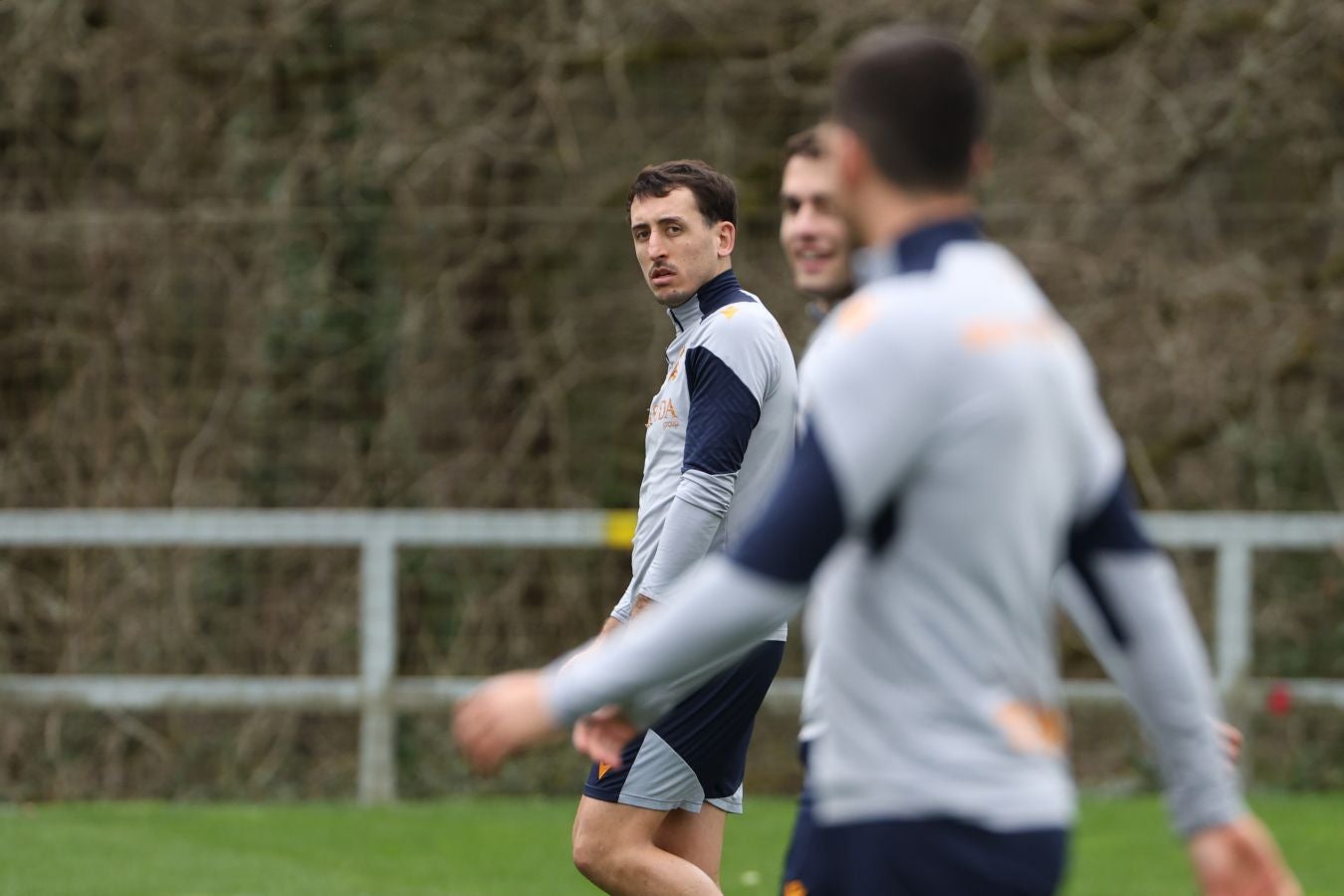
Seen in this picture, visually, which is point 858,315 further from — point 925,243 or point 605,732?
point 605,732

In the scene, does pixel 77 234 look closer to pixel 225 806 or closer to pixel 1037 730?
pixel 225 806

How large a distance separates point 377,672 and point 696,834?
14.6 feet

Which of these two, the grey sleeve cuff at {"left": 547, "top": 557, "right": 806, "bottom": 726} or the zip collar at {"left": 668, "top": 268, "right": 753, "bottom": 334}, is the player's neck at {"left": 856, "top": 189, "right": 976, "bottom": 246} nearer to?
the grey sleeve cuff at {"left": 547, "top": 557, "right": 806, "bottom": 726}

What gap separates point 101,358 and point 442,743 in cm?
280

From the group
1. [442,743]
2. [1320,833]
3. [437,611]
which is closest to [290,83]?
[437,611]

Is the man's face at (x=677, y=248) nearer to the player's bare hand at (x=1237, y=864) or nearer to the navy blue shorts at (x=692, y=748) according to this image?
the navy blue shorts at (x=692, y=748)

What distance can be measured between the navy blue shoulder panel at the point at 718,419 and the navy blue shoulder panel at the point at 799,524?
2184mm

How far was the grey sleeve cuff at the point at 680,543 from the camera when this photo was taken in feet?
14.7

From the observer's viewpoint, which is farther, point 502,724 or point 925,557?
point 502,724

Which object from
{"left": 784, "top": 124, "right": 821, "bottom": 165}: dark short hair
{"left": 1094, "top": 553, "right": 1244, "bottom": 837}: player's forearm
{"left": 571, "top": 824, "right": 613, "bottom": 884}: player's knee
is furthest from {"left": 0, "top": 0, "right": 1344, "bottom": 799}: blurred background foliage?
{"left": 1094, "top": 553, "right": 1244, "bottom": 837}: player's forearm

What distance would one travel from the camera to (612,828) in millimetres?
4625

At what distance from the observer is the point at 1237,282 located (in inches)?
408

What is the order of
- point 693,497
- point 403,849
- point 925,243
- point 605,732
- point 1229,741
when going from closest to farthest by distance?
point 925,243, point 605,732, point 1229,741, point 693,497, point 403,849

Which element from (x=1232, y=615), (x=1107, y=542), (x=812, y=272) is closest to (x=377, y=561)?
(x=1232, y=615)
